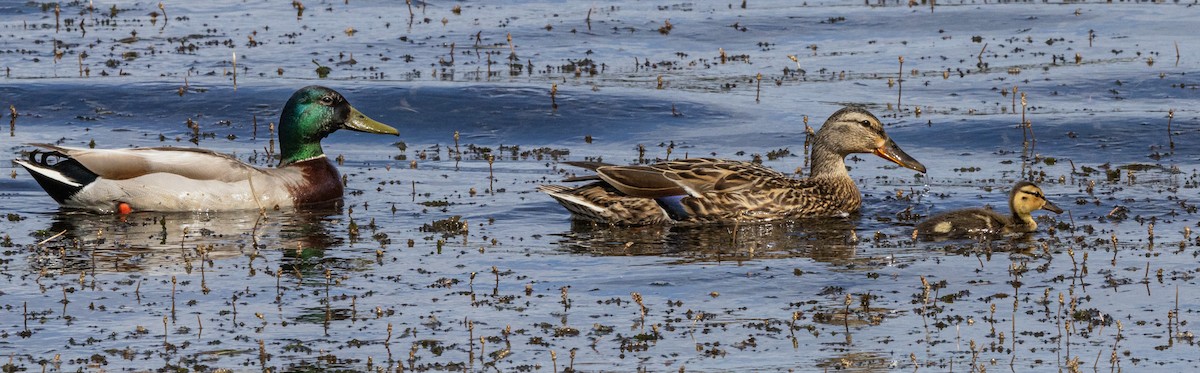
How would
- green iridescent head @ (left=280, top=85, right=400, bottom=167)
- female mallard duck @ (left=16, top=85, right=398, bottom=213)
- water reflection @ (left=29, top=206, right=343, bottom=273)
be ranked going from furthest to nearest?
green iridescent head @ (left=280, top=85, right=400, bottom=167) → female mallard duck @ (left=16, top=85, right=398, bottom=213) → water reflection @ (left=29, top=206, right=343, bottom=273)

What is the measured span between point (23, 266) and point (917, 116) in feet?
33.4

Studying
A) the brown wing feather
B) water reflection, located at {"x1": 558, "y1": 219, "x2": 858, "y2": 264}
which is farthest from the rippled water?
the brown wing feather

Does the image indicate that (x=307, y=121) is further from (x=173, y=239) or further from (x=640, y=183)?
(x=640, y=183)

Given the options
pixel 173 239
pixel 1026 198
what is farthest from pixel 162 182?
pixel 1026 198

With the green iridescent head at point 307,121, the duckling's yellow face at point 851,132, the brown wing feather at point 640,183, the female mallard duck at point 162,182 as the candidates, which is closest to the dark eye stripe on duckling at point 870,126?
the duckling's yellow face at point 851,132

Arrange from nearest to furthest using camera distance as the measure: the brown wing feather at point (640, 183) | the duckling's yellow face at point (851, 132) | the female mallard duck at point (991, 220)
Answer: the female mallard duck at point (991, 220) < the brown wing feather at point (640, 183) < the duckling's yellow face at point (851, 132)

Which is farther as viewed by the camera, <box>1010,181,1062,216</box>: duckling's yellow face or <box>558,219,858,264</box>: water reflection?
<box>1010,181,1062,216</box>: duckling's yellow face

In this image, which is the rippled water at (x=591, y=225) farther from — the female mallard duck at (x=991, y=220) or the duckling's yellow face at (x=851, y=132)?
the duckling's yellow face at (x=851, y=132)

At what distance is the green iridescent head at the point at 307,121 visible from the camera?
594 inches

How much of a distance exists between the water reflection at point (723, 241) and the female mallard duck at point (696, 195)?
10cm

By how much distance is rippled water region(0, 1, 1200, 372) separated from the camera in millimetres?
8984

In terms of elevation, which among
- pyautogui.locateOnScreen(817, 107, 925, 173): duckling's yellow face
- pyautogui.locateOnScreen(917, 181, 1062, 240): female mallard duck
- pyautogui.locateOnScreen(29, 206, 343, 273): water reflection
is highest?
pyautogui.locateOnScreen(817, 107, 925, 173): duckling's yellow face

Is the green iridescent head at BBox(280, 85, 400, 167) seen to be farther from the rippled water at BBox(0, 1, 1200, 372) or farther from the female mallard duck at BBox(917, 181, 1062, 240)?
the female mallard duck at BBox(917, 181, 1062, 240)

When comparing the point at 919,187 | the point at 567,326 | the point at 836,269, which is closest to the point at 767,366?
the point at 567,326
